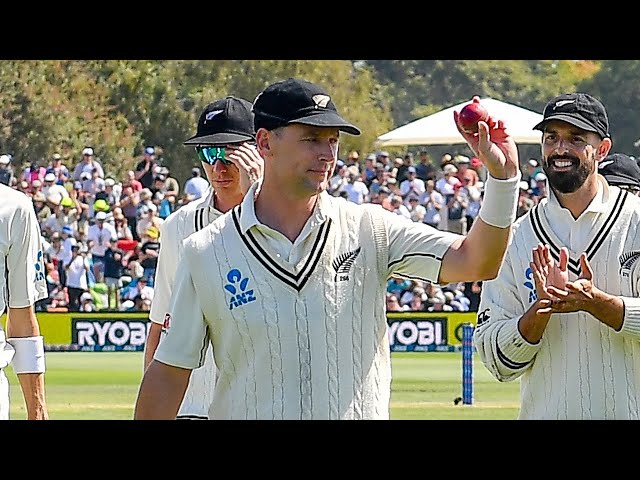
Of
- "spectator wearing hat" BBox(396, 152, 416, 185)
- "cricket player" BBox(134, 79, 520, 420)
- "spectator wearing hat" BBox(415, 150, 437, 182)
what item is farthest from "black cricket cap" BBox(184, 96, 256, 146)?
"spectator wearing hat" BBox(396, 152, 416, 185)

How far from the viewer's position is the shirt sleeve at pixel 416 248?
202 inches

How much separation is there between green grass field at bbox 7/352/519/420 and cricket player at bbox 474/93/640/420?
22.3ft

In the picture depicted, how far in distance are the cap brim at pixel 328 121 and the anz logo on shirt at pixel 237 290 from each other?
1.78 ft

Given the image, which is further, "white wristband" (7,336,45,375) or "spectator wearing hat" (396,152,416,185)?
"spectator wearing hat" (396,152,416,185)

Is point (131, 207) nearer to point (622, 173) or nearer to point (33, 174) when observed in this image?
point (33, 174)

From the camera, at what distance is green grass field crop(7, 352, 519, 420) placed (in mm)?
13598

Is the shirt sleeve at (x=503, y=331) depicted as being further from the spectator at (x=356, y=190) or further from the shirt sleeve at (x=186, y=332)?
the spectator at (x=356, y=190)

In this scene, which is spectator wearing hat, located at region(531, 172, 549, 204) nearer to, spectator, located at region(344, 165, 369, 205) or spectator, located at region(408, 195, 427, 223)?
→ spectator, located at region(408, 195, 427, 223)

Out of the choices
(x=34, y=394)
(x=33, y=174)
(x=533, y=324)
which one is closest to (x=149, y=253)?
(x=33, y=174)

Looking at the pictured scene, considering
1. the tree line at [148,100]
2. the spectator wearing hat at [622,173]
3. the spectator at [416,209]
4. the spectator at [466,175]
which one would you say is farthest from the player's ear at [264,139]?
the tree line at [148,100]

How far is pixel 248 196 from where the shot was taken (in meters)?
5.30

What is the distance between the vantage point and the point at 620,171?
23.1 ft

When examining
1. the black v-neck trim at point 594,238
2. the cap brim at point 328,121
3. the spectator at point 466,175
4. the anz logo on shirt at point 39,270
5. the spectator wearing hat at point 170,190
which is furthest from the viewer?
the spectator at point 466,175
